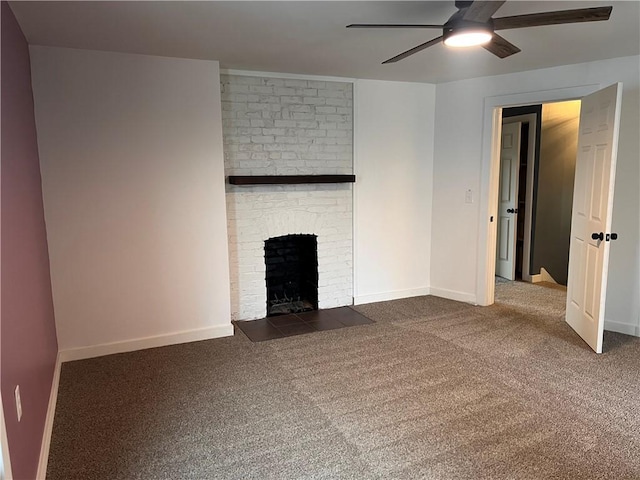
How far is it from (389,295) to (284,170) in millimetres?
1748

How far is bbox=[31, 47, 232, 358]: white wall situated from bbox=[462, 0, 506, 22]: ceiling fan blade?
2.10 metres

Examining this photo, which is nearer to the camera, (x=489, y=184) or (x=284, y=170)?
(x=284, y=170)

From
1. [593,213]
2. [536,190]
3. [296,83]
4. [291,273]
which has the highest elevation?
[296,83]

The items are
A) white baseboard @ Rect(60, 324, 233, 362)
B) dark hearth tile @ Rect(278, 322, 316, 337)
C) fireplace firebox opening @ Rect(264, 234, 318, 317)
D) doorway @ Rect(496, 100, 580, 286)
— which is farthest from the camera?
doorway @ Rect(496, 100, 580, 286)

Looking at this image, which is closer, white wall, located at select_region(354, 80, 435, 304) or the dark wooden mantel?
the dark wooden mantel

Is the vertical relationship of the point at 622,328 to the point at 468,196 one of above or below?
below

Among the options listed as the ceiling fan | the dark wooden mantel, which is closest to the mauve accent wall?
the dark wooden mantel

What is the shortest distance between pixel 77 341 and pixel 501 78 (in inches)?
165

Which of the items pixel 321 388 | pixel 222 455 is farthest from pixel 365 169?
pixel 222 455

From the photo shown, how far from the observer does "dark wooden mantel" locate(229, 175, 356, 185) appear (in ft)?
13.0

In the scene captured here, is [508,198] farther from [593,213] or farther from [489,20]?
[489,20]

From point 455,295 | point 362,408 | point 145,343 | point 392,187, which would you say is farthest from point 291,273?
point 362,408

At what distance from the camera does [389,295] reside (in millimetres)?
4914

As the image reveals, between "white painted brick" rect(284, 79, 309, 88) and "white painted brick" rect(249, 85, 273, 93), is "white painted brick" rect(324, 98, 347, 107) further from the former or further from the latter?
"white painted brick" rect(249, 85, 273, 93)
